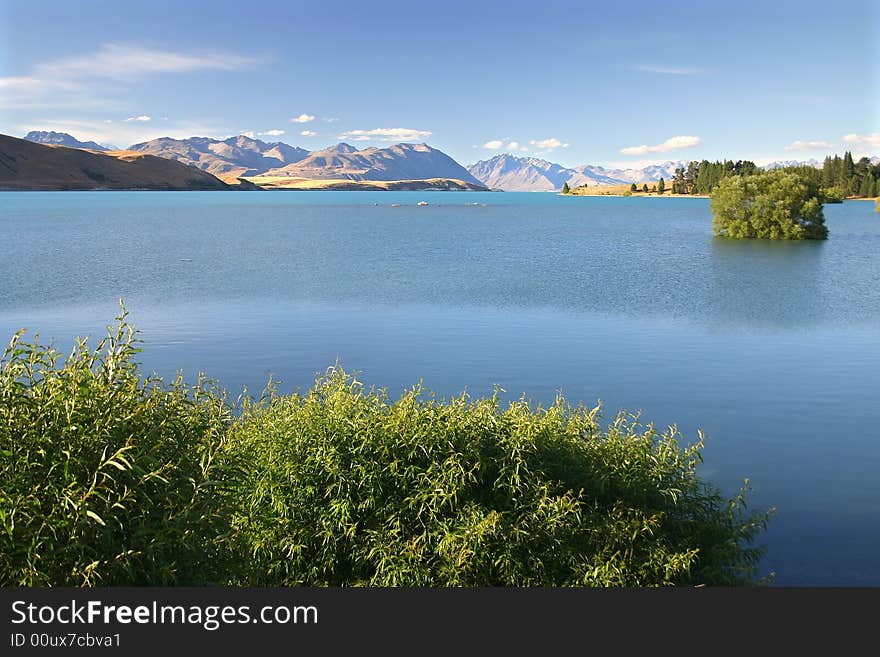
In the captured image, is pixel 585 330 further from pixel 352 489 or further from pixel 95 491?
pixel 95 491

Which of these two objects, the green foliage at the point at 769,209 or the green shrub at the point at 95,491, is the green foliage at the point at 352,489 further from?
the green foliage at the point at 769,209

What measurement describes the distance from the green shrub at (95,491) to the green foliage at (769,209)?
103142 millimetres

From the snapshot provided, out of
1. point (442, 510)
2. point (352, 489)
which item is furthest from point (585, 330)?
point (352, 489)

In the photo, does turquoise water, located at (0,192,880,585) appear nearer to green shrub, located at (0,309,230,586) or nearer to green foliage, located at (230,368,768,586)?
green foliage, located at (230,368,768,586)

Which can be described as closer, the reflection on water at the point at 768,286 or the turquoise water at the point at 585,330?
the turquoise water at the point at 585,330

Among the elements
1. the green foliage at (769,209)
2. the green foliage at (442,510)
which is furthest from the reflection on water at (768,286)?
the green foliage at (442,510)

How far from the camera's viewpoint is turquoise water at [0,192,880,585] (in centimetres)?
2255

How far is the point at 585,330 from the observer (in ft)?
137

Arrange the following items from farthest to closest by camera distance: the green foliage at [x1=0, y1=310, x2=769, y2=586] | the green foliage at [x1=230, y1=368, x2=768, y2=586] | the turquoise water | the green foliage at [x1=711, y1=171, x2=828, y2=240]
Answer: the green foliage at [x1=711, y1=171, x2=828, y2=240] → the turquoise water → the green foliage at [x1=230, y1=368, x2=768, y2=586] → the green foliage at [x1=0, y1=310, x2=769, y2=586]

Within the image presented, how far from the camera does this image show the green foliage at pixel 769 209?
4008 inches

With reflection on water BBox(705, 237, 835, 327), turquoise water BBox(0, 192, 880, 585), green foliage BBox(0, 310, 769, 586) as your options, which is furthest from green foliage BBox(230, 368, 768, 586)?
reflection on water BBox(705, 237, 835, 327)

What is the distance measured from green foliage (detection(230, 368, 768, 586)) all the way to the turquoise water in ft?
15.9

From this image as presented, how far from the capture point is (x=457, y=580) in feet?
40.6

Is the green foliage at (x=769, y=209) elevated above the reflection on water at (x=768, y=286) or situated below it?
above
